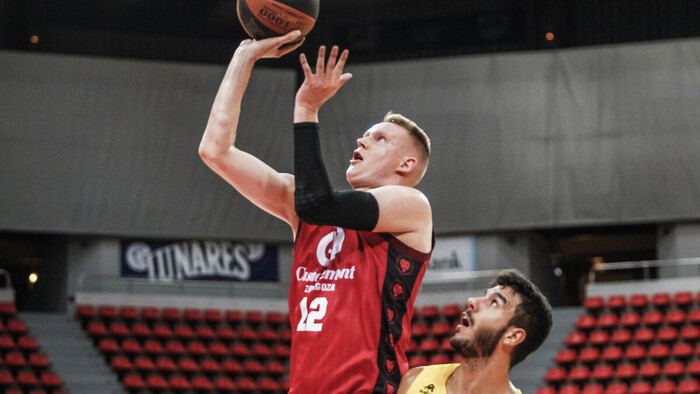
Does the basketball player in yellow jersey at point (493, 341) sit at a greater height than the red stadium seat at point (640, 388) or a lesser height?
greater

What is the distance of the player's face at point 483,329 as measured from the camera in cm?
328

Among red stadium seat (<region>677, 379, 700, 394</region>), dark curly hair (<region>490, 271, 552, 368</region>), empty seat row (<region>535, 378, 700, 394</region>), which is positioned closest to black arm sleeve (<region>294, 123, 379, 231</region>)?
dark curly hair (<region>490, 271, 552, 368</region>)

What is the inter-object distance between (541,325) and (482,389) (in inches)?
13.0

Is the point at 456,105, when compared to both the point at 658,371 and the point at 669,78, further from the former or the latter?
the point at 658,371

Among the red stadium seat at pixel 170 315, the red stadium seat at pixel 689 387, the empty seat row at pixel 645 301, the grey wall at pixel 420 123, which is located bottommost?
the red stadium seat at pixel 689 387

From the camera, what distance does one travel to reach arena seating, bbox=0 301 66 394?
41.0 ft

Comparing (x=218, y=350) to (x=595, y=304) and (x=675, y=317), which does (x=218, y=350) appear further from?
(x=675, y=317)

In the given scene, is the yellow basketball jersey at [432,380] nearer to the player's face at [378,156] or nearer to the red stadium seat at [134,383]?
the player's face at [378,156]

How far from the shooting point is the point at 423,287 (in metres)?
15.9

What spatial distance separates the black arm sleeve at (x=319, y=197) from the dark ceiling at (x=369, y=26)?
14.4 metres

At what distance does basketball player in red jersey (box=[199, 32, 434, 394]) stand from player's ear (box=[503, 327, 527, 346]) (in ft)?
1.54

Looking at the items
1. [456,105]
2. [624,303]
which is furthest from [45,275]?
[624,303]

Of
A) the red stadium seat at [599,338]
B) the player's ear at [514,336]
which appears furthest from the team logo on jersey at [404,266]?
the red stadium seat at [599,338]

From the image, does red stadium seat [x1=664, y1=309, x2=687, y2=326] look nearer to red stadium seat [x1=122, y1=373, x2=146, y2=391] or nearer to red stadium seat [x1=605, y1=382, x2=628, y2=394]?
red stadium seat [x1=605, y1=382, x2=628, y2=394]
